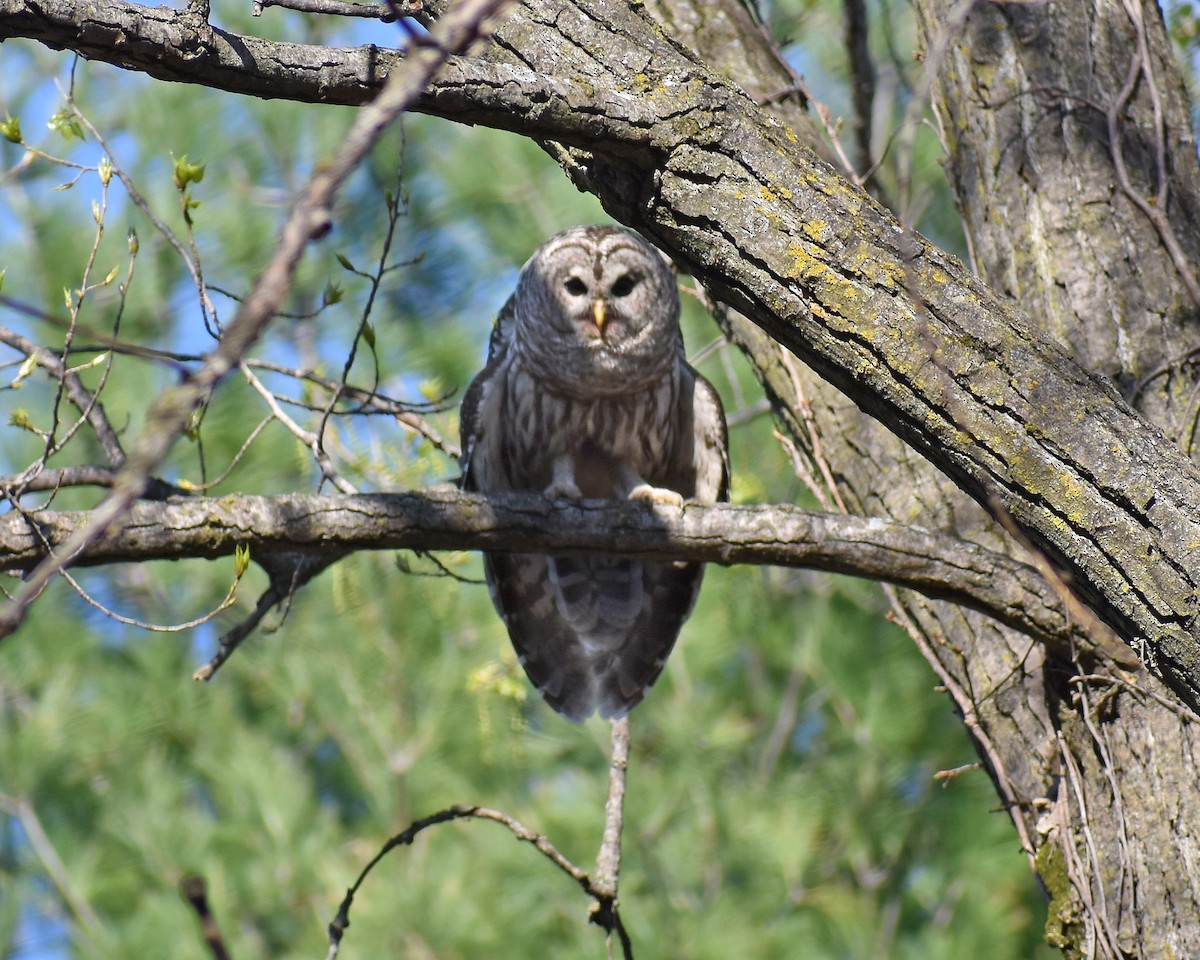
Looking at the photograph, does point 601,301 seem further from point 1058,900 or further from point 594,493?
point 1058,900

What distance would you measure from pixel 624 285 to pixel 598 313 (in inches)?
10.1

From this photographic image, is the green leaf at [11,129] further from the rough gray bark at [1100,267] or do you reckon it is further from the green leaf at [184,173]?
the rough gray bark at [1100,267]

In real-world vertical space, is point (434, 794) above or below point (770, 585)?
below

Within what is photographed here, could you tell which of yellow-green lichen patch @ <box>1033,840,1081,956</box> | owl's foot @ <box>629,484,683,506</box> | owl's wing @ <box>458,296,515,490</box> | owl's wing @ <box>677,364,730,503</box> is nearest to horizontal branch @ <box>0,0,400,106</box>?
owl's foot @ <box>629,484,683,506</box>

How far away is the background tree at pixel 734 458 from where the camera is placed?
191 cm

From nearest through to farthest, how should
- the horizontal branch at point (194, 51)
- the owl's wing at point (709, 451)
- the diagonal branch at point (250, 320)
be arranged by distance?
the diagonal branch at point (250, 320)
the horizontal branch at point (194, 51)
the owl's wing at point (709, 451)

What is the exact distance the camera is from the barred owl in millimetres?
4164

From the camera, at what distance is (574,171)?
2299mm

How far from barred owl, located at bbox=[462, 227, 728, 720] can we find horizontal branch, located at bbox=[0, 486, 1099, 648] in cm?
137

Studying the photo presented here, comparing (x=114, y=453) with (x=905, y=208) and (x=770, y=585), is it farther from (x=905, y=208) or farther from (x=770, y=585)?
(x=770, y=585)

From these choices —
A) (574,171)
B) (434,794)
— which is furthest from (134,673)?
(574,171)

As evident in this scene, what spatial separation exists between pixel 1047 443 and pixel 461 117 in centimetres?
98

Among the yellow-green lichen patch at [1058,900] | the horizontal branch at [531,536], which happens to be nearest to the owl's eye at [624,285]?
the horizontal branch at [531,536]

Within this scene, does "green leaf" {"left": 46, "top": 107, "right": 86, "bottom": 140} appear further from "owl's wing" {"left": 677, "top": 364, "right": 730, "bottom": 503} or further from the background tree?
"owl's wing" {"left": 677, "top": 364, "right": 730, "bottom": 503}
